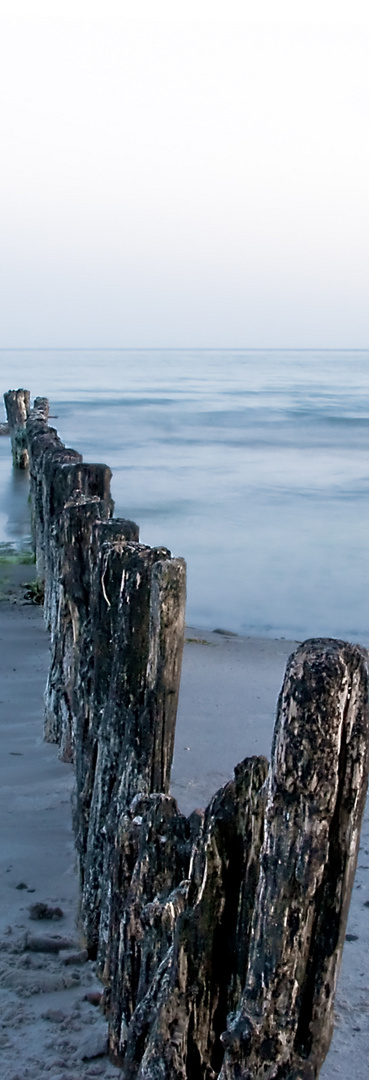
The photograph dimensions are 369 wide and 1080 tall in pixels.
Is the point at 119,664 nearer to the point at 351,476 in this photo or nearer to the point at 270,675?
the point at 270,675

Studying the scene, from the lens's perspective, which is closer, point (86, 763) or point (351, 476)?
point (86, 763)

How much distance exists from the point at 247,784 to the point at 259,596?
8781 millimetres

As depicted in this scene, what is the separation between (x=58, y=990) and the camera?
3029 mm

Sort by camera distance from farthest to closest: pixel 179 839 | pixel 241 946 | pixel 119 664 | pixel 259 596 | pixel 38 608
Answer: pixel 259 596
pixel 38 608
pixel 119 664
pixel 179 839
pixel 241 946

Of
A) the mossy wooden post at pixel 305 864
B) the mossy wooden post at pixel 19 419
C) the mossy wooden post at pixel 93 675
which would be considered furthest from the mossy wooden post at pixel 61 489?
the mossy wooden post at pixel 19 419

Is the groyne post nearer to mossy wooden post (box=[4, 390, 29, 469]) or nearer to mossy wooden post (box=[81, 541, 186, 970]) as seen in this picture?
mossy wooden post (box=[81, 541, 186, 970])

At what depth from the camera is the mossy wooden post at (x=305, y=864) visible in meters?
1.62

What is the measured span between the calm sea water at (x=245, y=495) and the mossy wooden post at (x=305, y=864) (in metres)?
7.60

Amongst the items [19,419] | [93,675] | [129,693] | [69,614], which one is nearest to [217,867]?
[129,693]

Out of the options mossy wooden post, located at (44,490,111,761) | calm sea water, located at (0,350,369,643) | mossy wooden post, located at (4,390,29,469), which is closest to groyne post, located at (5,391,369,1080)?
mossy wooden post, located at (44,490,111,761)

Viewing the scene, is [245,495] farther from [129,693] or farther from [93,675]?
[129,693]

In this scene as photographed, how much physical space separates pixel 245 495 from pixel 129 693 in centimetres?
1530

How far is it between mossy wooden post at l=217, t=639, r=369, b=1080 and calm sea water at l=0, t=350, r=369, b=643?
24.9 ft

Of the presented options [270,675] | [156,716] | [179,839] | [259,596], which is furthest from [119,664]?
[259,596]
